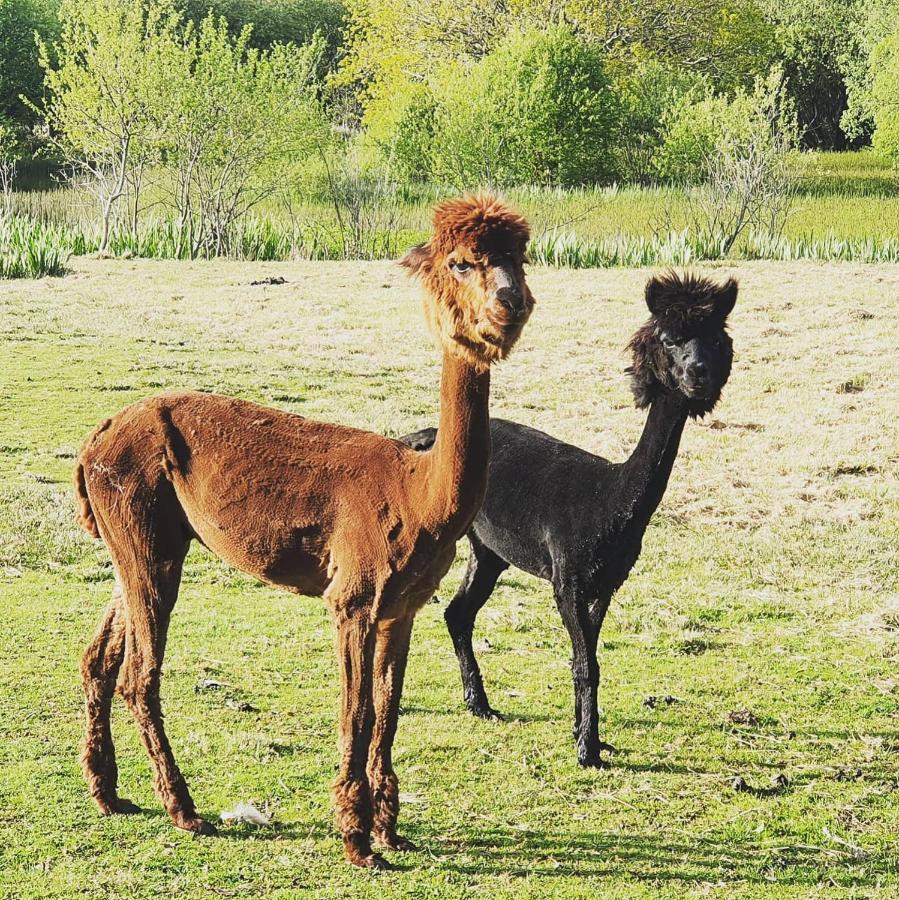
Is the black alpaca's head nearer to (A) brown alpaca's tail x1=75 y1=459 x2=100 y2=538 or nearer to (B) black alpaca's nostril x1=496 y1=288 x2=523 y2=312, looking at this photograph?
(B) black alpaca's nostril x1=496 y1=288 x2=523 y2=312

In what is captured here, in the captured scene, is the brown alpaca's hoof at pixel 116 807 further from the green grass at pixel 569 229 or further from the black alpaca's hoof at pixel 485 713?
the green grass at pixel 569 229

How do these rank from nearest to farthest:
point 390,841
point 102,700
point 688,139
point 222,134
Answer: point 390,841, point 102,700, point 222,134, point 688,139

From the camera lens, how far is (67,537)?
30.7 feet

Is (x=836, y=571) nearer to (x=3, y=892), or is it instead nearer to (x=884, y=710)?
(x=884, y=710)

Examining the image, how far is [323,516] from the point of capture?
4.55 meters

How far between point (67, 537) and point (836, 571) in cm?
580

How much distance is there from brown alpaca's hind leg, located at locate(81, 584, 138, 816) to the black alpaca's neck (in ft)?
7.62

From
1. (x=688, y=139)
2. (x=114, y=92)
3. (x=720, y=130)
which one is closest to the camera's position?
(x=114, y=92)

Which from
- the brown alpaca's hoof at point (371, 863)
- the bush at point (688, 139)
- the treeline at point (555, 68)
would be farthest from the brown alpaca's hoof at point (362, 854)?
the bush at point (688, 139)

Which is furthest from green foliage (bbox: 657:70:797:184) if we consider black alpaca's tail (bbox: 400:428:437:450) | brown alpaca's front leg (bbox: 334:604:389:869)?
brown alpaca's front leg (bbox: 334:604:389:869)

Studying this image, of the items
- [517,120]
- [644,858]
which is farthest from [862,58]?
[644,858]

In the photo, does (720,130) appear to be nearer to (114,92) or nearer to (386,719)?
(114,92)

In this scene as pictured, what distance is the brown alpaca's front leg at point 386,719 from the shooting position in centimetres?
460

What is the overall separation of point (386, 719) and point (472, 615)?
1910 millimetres
